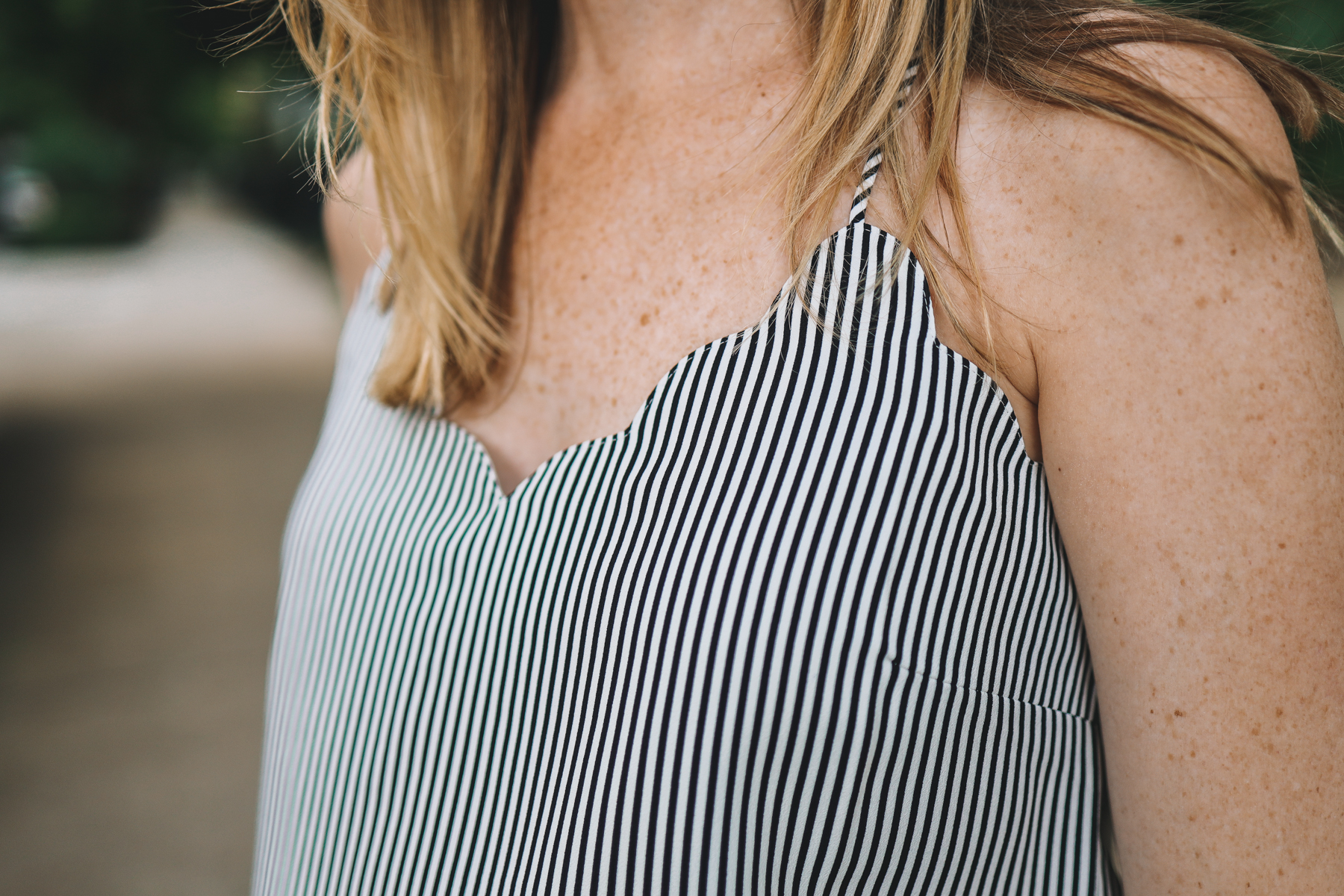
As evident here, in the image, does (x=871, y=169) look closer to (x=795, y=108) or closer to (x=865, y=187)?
(x=865, y=187)

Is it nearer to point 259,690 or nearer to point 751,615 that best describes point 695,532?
point 751,615

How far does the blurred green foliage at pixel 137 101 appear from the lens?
1.51 m

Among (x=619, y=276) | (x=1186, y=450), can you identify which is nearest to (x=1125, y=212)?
(x=1186, y=450)

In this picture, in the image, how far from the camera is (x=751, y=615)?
77cm

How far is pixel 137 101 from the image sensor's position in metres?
10.5

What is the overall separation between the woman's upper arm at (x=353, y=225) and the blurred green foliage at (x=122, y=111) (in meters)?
0.09

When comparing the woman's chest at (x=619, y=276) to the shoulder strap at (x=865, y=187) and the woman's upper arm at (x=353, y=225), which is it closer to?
the shoulder strap at (x=865, y=187)

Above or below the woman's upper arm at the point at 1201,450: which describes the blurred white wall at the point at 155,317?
below

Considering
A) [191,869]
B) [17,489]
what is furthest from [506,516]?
[17,489]

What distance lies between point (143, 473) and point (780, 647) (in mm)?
6843

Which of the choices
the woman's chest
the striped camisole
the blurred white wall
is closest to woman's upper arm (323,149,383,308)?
the woman's chest

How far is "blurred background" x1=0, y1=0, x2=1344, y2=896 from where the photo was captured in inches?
128

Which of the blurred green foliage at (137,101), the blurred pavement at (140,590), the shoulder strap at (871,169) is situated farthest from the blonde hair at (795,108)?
the blurred pavement at (140,590)

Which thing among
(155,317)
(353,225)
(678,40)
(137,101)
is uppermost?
(678,40)
